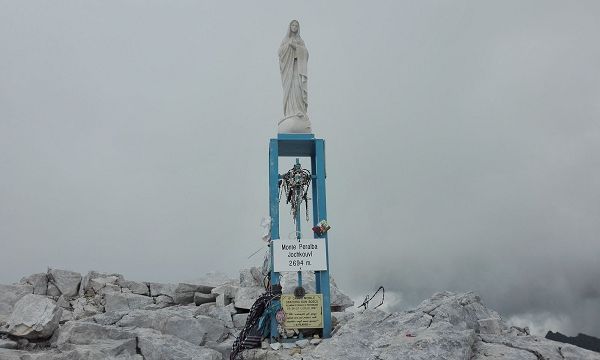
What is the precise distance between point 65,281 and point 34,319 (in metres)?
11.6

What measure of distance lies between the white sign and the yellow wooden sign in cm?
78

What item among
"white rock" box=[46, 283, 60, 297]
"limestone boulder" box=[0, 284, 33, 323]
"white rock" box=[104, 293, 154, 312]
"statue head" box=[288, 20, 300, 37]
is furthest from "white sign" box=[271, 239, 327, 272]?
"white rock" box=[46, 283, 60, 297]

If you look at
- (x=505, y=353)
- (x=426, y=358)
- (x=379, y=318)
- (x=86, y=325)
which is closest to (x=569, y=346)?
(x=505, y=353)

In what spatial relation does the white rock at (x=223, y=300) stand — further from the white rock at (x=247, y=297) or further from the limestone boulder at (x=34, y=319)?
the limestone boulder at (x=34, y=319)

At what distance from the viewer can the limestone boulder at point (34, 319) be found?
35.7 feet

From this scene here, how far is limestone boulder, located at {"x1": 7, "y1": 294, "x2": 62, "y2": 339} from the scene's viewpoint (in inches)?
428

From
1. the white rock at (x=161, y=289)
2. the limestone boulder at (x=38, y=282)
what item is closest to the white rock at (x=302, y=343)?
the white rock at (x=161, y=289)

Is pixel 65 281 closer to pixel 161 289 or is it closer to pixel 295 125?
pixel 161 289

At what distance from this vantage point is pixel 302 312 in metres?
12.8

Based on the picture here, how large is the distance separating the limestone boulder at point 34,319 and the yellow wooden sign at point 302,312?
533 centimetres

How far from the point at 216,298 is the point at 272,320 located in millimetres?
6406

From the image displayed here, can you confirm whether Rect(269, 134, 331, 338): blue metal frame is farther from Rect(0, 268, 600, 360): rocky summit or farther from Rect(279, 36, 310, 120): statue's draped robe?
Rect(0, 268, 600, 360): rocky summit

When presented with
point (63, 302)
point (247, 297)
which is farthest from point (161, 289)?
point (247, 297)

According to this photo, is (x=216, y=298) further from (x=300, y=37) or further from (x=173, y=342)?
(x=300, y=37)
